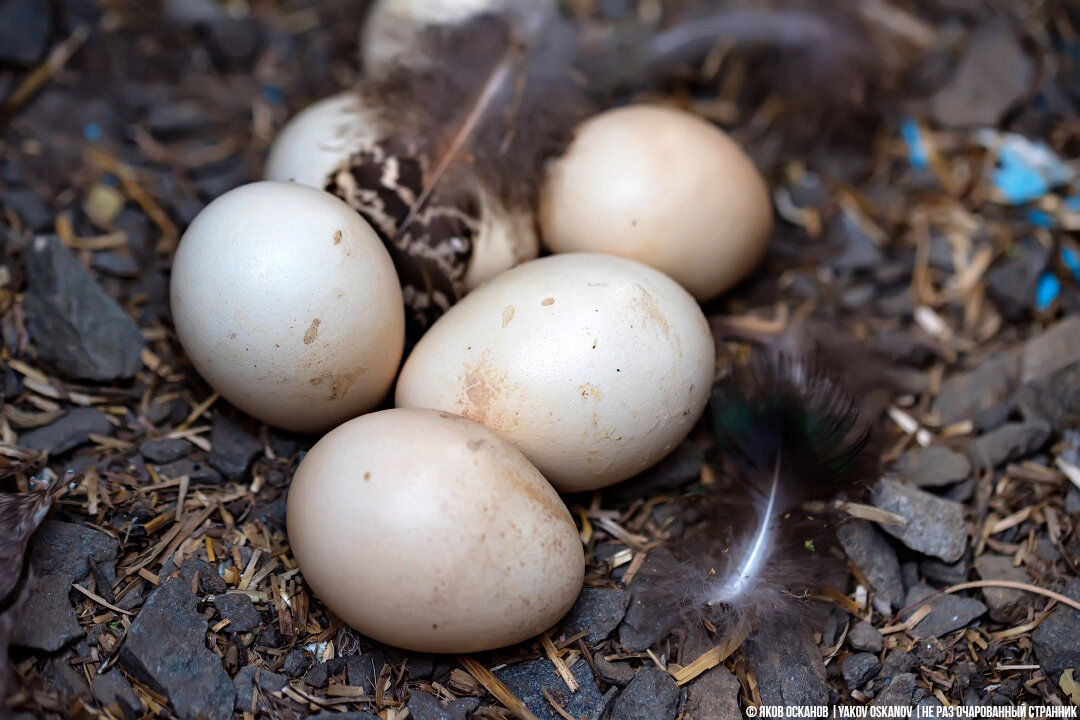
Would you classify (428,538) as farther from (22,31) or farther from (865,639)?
(22,31)

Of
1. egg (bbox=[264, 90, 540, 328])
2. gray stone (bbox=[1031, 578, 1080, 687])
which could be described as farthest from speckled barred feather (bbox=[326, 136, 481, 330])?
gray stone (bbox=[1031, 578, 1080, 687])

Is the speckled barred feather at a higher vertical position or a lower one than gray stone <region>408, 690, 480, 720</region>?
higher

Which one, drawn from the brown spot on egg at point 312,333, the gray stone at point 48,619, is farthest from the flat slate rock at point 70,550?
the brown spot on egg at point 312,333

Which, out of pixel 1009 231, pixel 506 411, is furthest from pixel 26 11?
pixel 1009 231

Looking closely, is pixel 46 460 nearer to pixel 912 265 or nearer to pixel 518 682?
pixel 518 682

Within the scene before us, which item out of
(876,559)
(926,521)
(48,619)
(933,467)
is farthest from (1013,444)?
(48,619)

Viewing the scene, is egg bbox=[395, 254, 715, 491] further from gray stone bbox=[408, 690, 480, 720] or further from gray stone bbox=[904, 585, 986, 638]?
gray stone bbox=[904, 585, 986, 638]
